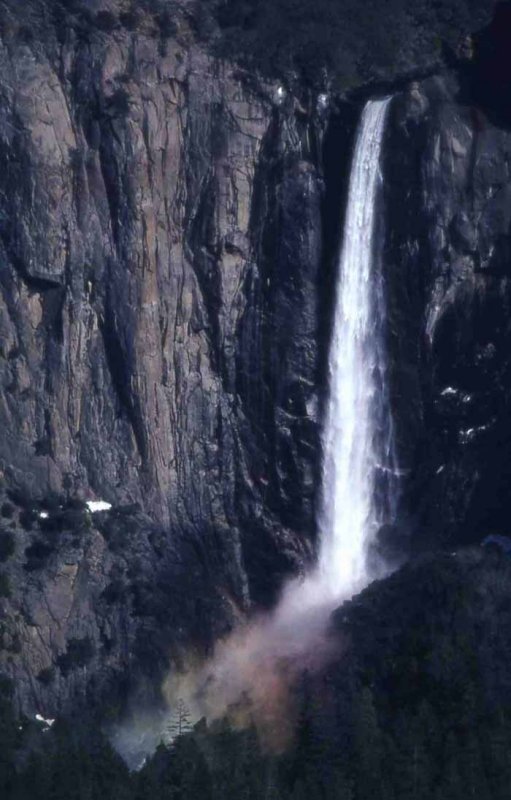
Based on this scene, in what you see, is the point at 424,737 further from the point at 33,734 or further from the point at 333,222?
the point at 333,222

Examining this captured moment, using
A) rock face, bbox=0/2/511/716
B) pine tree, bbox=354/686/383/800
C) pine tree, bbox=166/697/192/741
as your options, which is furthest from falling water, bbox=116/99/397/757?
pine tree, bbox=354/686/383/800

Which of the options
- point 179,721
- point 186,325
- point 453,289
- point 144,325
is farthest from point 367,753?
point 144,325

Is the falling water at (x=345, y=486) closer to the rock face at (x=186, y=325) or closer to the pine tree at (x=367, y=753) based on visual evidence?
the rock face at (x=186, y=325)

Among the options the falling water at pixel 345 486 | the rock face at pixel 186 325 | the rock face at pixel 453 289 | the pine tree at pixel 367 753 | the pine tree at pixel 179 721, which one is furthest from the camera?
the rock face at pixel 186 325

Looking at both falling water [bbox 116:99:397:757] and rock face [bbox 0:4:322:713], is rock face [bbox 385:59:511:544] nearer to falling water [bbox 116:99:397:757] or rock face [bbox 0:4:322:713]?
falling water [bbox 116:99:397:757]

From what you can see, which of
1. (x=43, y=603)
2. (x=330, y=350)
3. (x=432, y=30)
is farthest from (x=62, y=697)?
(x=432, y=30)

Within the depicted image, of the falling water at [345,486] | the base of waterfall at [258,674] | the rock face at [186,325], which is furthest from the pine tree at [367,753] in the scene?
the rock face at [186,325]
